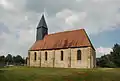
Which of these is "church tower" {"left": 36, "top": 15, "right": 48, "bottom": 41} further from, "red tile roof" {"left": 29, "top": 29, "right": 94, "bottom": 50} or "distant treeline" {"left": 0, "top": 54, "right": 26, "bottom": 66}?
"distant treeline" {"left": 0, "top": 54, "right": 26, "bottom": 66}

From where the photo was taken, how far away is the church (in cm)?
4187

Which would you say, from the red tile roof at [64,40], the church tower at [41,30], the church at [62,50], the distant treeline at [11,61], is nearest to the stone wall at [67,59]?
the church at [62,50]

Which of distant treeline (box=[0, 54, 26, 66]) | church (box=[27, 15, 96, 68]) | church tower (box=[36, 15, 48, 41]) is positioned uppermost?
church tower (box=[36, 15, 48, 41])

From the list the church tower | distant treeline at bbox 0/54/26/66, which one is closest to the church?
the church tower

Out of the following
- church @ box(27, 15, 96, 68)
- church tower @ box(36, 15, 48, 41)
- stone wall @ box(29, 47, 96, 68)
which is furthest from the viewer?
church tower @ box(36, 15, 48, 41)

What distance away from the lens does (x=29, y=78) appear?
22234 mm

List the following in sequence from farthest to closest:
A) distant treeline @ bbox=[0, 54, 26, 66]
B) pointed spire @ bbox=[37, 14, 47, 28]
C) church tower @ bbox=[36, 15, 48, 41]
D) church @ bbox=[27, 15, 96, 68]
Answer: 1. distant treeline @ bbox=[0, 54, 26, 66]
2. pointed spire @ bbox=[37, 14, 47, 28]
3. church tower @ bbox=[36, 15, 48, 41]
4. church @ bbox=[27, 15, 96, 68]

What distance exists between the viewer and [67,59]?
44.3 m

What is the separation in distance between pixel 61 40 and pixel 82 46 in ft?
23.5

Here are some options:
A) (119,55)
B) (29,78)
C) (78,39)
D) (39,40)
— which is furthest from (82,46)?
(119,55)

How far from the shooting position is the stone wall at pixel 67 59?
4117cm

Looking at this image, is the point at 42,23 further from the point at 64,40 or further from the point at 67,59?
the point at 67,59

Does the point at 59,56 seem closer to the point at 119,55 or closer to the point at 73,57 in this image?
the point at 73,57

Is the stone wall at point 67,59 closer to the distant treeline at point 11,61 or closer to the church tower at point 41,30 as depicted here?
the church tower at point 41,30
